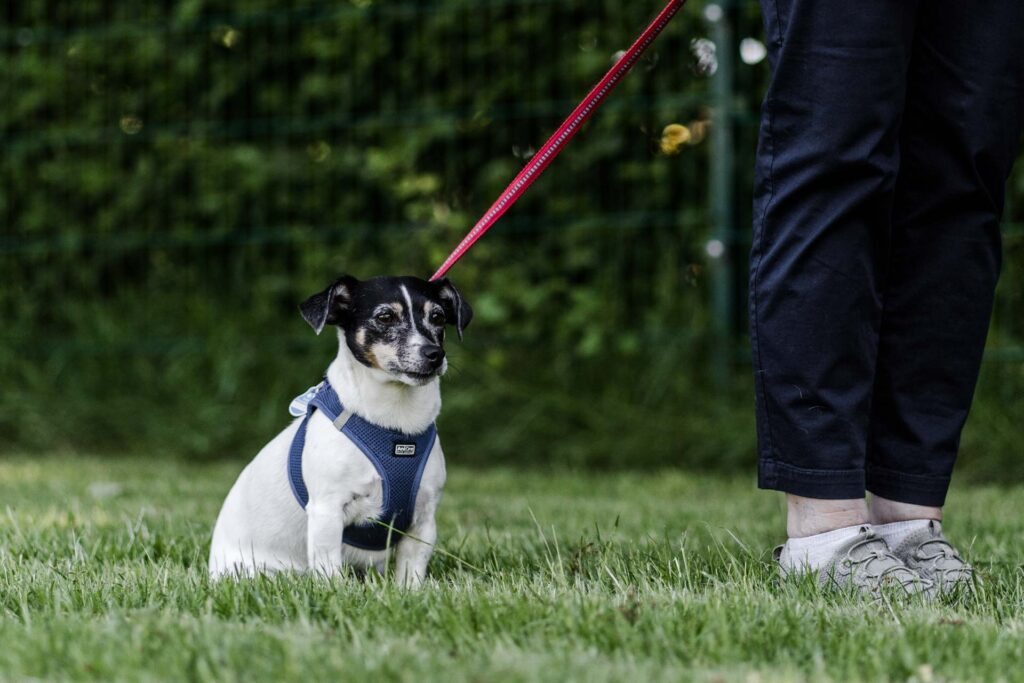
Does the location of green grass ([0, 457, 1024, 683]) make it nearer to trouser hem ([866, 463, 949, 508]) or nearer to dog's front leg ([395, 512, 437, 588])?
dog's front leg ([395, 512, 437, 588])

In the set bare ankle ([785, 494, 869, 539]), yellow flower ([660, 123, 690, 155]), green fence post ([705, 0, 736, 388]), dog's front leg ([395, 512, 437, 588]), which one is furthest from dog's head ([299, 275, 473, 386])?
yellow flower ([660, 123, 690, 155])

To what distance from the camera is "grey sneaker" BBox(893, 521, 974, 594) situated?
2555 millimetres

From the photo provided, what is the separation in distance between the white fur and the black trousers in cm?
81

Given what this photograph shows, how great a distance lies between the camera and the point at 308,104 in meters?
6.52

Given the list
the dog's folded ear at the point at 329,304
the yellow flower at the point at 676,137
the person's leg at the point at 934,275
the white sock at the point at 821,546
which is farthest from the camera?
the yellow flower at the point at 676,137

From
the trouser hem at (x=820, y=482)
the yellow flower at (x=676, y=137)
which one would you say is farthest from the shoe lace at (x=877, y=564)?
the yellow flower at (x=676, y=137)

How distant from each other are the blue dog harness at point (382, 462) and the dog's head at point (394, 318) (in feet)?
0.51

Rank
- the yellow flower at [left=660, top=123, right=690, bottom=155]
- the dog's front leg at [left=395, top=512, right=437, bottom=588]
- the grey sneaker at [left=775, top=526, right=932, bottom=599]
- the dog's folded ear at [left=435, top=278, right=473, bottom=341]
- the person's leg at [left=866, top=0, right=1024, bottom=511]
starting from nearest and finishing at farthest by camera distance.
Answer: the grey sneaker at [left=775, top=526, right=932, bottom=599]
the person's leg at [left=866, top=0, right=1024, bottom=511]
the dog's front leg at [left=395, top=512, right=437, bottom=588]
the dog's folded ear at [left=435, top=278, right=473, bottom=341]
the yellow flower at [left=660, top=123, right=690, bottom=155]

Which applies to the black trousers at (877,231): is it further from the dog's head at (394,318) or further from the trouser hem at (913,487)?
the dog's head at (394,318)

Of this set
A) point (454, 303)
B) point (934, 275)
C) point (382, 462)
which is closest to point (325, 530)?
point (382, 462)

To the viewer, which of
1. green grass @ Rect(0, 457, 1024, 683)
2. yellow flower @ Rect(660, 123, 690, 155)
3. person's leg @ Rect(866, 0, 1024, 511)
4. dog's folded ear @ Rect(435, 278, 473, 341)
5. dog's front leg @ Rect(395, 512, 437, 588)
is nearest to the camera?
green grass @ Rect(0, 457, 1024, 683)

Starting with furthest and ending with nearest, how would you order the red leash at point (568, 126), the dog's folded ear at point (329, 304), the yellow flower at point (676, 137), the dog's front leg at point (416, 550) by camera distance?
1. the yellow flower at point (676, 137)
2. the dog's folded ear at point (329, 304)
3. the red leash at point (568, 126)
4. the dog's front leg at point (416, 550)

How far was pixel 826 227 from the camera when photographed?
8.34ft

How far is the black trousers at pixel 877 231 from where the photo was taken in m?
2.50
